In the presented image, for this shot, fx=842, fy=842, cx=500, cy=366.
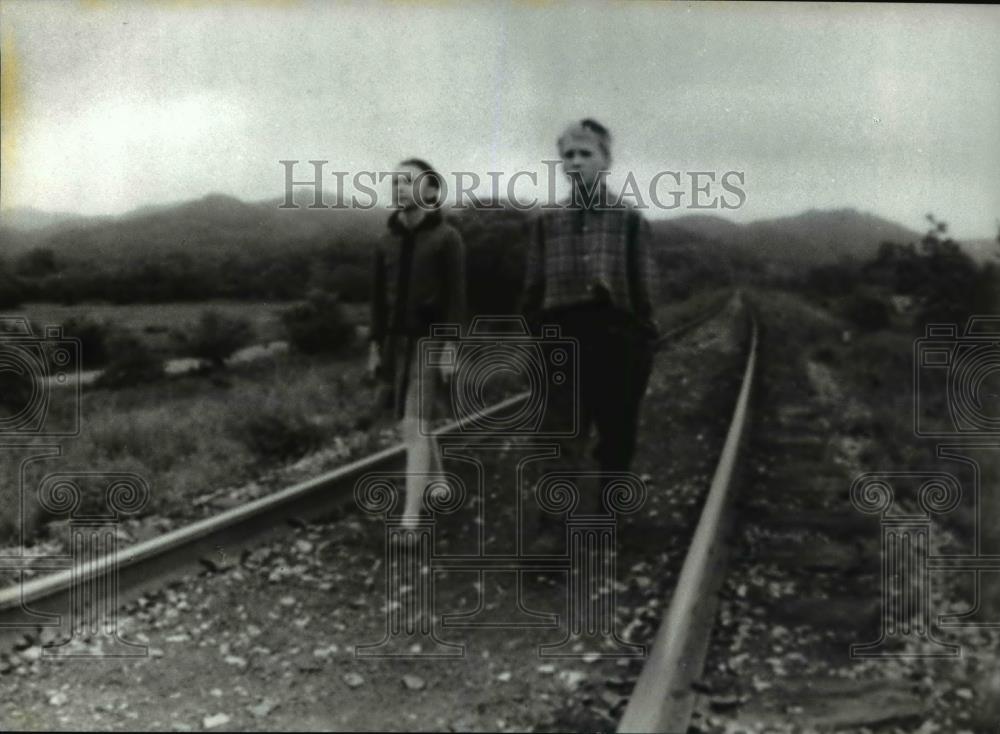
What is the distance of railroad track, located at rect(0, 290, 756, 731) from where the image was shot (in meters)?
3.16

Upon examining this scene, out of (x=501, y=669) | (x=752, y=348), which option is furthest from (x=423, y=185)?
(x=752, y=348)

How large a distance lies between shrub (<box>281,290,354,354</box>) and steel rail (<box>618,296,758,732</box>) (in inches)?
132

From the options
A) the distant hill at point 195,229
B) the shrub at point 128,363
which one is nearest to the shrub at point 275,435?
the shrub at point 128,363

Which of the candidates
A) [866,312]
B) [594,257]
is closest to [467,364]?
[594,257]

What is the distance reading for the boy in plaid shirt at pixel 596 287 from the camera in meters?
4.05

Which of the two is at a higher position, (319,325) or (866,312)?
(866,312)

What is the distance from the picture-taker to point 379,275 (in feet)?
14.0

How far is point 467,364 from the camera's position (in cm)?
531

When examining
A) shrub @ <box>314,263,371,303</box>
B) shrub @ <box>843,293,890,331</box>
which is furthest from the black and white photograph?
shrub @ <box>843,293,890,331</box>

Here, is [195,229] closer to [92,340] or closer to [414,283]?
[92,340]

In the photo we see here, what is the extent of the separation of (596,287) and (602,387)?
0.53 m

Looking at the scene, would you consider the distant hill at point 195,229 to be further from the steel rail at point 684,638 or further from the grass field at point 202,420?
the steel rail at point 684,638

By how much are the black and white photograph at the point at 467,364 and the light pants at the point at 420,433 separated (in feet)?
0.08

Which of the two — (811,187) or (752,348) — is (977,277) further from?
(752,348)
